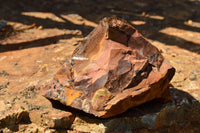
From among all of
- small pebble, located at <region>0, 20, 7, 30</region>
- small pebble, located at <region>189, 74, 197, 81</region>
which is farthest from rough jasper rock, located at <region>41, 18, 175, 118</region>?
small pebble, located at <region>0, 20, 7, 30</region>

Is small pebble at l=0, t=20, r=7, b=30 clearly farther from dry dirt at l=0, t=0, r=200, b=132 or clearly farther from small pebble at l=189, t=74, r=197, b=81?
small pebble at l=189, t=74, r=197, b=81

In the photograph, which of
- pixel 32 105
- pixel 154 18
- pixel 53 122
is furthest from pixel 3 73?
pixel 154 18

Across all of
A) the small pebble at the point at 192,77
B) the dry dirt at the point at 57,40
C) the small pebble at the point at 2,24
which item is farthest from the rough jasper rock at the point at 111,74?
the small pebble at the point at 2,24

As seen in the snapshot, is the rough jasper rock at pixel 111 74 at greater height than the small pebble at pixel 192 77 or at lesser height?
greater

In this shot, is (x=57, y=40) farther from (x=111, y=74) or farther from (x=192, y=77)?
(x=111, y=74)

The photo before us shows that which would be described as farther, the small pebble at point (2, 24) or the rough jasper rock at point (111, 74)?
the small pebble at point (2, 24)

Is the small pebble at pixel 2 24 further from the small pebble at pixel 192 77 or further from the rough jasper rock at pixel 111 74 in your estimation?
the small pebble at pixel 192 77

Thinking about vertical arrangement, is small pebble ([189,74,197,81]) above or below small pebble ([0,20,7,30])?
below
